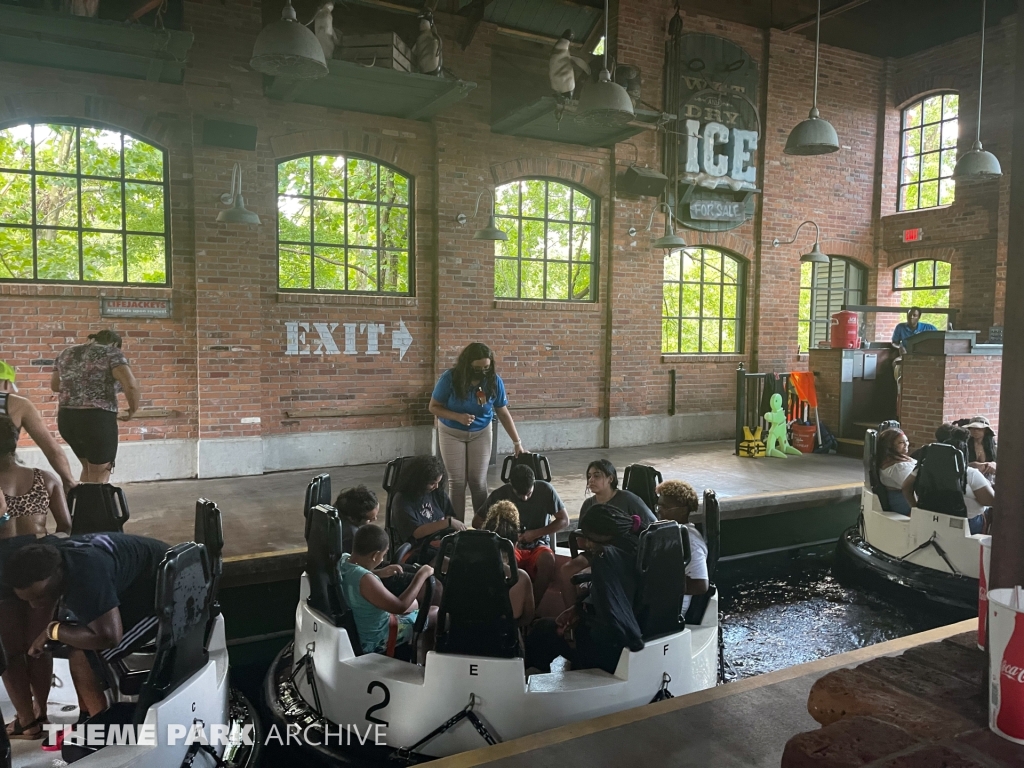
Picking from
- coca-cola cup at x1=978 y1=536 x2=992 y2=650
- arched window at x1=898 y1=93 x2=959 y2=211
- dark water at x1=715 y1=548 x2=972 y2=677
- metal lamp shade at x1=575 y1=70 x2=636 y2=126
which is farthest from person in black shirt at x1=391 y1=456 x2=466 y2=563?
arched window at x1=898 y1=93 x2=959 y2=211

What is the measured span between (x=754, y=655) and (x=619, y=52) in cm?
784

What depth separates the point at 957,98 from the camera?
11641mm

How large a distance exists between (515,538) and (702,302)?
772cm

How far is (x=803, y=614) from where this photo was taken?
593cm

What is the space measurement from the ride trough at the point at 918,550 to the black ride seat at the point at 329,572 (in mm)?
4521

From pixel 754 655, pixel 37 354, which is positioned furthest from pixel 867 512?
pixel 37 354

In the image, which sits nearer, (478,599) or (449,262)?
(478,599)

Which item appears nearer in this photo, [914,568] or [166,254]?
[914,568]

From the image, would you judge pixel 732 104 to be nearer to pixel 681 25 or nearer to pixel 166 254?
pixel 681 25

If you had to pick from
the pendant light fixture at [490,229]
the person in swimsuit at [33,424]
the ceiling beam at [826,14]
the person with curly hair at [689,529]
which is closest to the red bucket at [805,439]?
the pendant light fixture at [490,229]

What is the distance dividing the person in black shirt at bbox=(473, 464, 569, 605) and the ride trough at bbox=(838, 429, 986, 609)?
303 cm

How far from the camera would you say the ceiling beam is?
31.6ft

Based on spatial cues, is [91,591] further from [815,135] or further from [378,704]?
[815,135]

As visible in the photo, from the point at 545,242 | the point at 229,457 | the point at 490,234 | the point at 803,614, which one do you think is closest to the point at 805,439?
the point at 545,242
